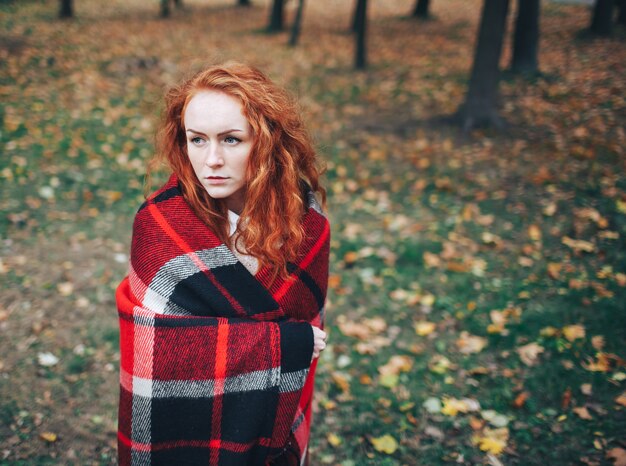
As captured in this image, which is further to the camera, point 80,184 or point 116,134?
point 116,134

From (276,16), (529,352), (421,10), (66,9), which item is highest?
(421,10)

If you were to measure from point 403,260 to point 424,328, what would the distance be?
106 cm

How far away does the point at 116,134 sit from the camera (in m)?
7.59

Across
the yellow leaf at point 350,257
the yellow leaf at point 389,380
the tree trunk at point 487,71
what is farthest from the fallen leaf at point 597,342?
the tree trunk at point 487,71

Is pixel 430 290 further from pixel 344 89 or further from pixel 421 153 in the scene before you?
pixel 344 89

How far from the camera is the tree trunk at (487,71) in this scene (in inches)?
285

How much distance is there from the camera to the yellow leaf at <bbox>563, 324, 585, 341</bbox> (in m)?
3.68

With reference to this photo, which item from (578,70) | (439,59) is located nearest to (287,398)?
(578,70)

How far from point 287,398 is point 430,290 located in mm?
2940

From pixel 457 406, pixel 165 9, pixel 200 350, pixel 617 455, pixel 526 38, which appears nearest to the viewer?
pixel 200 350

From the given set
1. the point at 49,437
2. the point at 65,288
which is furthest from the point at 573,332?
the point at 65,288

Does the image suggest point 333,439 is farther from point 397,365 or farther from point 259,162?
point 259,162

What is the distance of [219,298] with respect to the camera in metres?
1.66

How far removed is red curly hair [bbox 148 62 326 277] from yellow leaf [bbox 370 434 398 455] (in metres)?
1.72
